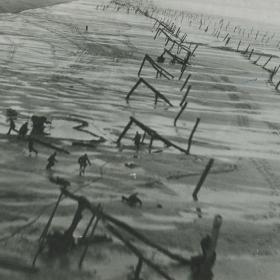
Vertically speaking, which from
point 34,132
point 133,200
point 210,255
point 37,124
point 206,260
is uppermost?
point 210,255

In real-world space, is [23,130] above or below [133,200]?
below

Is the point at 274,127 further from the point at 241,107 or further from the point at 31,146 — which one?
the point at 31,146

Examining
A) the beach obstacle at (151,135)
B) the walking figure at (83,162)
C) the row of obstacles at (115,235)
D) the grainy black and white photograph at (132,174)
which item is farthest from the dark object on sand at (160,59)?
the row of obstacles at (115,235)

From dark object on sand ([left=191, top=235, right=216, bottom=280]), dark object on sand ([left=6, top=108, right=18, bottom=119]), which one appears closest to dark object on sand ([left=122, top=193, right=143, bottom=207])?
dark object on sand ([left=191, top=235, right=216, bottom=280])

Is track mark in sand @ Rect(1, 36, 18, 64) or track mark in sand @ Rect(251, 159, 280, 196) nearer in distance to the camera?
track mark in sand @ Rect(251, 159, 280, 196)

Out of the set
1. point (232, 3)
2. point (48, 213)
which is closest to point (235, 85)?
point (48, 213)

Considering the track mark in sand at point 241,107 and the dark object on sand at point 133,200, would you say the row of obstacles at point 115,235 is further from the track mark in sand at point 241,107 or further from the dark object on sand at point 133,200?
the track mark in sand at point 241,107

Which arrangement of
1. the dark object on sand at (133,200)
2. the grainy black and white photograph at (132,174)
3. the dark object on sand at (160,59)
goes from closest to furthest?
the grainy black and white photograph at (132,174) < the dark object on sand at (133,200) < the dark object on sand at (160,59)

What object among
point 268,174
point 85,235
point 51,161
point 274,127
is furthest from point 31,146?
point 274,127

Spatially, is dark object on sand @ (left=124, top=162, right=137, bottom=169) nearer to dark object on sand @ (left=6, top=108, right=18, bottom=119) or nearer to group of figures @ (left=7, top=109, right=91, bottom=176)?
group of figures @ (left=7, top=109, right=91, bottom=176)

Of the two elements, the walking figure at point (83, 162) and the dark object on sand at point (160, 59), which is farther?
the dark object on sand at point (160, 59)
